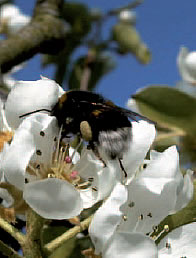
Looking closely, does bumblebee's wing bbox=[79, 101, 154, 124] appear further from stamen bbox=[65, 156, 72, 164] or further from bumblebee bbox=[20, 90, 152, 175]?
stamen bbox=[65, 156, 72, 164]

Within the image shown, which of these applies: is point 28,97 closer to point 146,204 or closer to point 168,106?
point 146,204

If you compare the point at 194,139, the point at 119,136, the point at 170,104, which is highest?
the point at 119,136

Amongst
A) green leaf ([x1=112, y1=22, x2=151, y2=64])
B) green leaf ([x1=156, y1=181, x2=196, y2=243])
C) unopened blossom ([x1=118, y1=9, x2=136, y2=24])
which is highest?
green leaf ([x1=156, y1=181, x2=196, y2=243])

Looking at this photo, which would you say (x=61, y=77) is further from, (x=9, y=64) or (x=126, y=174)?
(x=126, y=174)

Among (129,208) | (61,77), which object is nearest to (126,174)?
(129,208)

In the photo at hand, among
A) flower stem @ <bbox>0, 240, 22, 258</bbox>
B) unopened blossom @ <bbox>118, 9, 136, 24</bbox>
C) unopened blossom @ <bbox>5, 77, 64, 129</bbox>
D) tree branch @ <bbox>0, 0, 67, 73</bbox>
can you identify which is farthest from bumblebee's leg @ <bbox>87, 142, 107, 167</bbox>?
unopened blossom @ <bbox>118, 9, 136, 24</bbox>

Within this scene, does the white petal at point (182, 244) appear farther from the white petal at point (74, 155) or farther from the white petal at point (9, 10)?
the white petal at point (9, 10)
